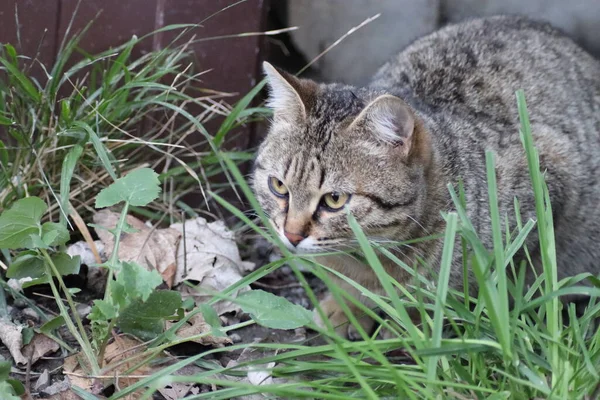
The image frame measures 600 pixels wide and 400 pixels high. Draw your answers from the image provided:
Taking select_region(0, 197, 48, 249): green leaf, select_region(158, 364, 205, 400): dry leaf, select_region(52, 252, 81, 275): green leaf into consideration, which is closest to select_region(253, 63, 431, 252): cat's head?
select_region(158, 364, 205, 400): dry leaf

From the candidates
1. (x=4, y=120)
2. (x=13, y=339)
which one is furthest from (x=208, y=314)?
(x=4, y=120)

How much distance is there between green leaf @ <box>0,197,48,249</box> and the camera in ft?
8.29

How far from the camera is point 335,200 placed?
2.67 metres

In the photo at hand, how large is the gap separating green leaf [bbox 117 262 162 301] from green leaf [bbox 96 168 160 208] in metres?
0.28

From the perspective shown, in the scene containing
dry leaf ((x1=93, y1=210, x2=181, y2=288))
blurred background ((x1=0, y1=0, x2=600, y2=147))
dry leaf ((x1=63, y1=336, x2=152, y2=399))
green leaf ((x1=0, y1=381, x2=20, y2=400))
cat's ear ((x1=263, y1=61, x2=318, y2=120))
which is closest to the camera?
green leaf ((x1=0, y1=381, x2=20, y2=400))

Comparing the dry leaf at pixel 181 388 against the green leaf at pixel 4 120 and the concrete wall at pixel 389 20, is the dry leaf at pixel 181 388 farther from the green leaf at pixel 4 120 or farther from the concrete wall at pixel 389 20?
the concrete wall at pixel 389 20

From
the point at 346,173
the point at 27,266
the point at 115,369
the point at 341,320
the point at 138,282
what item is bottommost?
the point at 341,320

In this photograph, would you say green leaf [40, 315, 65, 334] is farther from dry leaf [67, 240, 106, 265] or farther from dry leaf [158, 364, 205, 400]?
dry leaf [67, 240, 106, 265]

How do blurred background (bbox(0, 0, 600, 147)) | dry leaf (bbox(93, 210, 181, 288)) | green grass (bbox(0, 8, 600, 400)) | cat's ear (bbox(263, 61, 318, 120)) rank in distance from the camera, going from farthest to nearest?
1. blurred background (bbox(0, 0, 600, 147))
2. dry leaf (bbox(93, 210, 181, 288))
3. cat's ear (bbox(263, 61, 318, 120))
4. green grass (bbox(0, 8, 600, 400))

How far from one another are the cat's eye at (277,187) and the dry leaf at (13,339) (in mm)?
971

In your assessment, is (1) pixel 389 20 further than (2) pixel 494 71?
Yes

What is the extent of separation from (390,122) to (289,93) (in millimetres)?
403

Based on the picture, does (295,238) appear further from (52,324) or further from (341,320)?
(52,324)

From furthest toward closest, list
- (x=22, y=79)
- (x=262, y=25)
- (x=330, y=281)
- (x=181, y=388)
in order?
(x=262, y=25) < (x=22, y=79) < (x=181, y=388) < (x=330, y=281)
